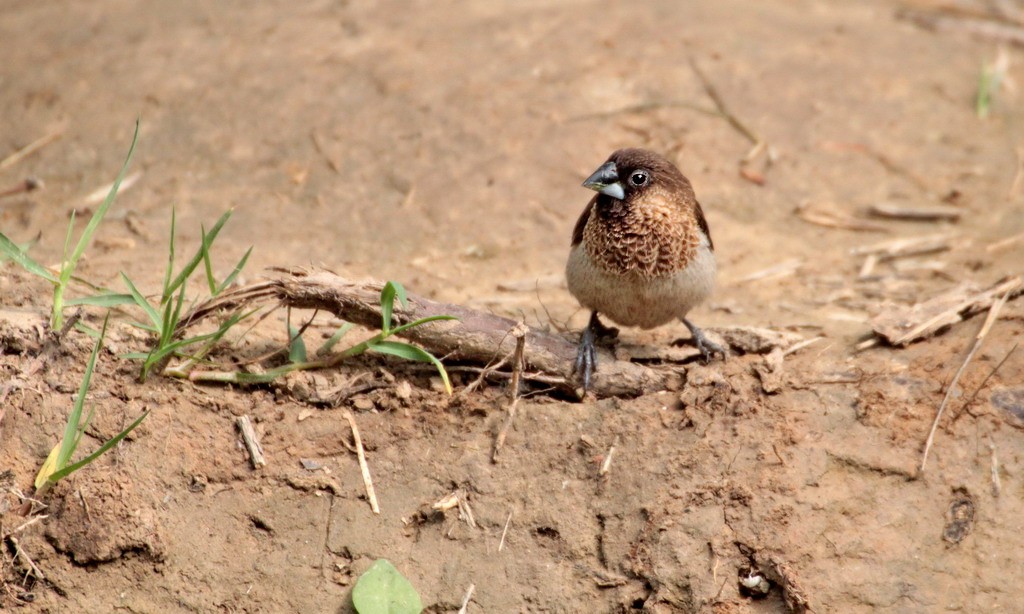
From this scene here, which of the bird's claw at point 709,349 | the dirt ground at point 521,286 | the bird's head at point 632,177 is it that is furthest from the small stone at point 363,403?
the bird's claw at point 709,349

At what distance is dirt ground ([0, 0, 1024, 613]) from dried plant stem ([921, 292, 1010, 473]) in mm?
39

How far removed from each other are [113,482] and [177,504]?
223mm

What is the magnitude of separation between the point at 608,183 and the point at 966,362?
1.57m

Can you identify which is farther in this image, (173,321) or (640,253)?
(640,253)

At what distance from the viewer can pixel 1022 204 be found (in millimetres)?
6227

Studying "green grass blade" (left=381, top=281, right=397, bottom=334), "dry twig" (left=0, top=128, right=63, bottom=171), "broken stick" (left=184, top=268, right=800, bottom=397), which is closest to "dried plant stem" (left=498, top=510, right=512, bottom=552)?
"broken stick" (left=184, top=268, right=800, bottom=397)

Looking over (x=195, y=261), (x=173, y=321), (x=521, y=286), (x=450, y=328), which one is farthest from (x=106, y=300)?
(x=521, y=286)

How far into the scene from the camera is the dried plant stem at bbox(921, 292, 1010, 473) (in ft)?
12.3

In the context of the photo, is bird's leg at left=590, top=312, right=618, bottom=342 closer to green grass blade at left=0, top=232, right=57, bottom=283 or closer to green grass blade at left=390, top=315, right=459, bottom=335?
green grass blade at left=390, top=315, right=459, bottom=335

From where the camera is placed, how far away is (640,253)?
4.12 metres

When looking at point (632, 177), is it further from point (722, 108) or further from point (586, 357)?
point (722, 108)

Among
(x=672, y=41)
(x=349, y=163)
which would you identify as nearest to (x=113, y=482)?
(x=349, y=163)

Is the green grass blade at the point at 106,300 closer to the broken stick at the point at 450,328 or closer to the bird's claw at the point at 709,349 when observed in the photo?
the broken stick at the point at 450,328

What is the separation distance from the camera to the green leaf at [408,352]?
3.71 metres
